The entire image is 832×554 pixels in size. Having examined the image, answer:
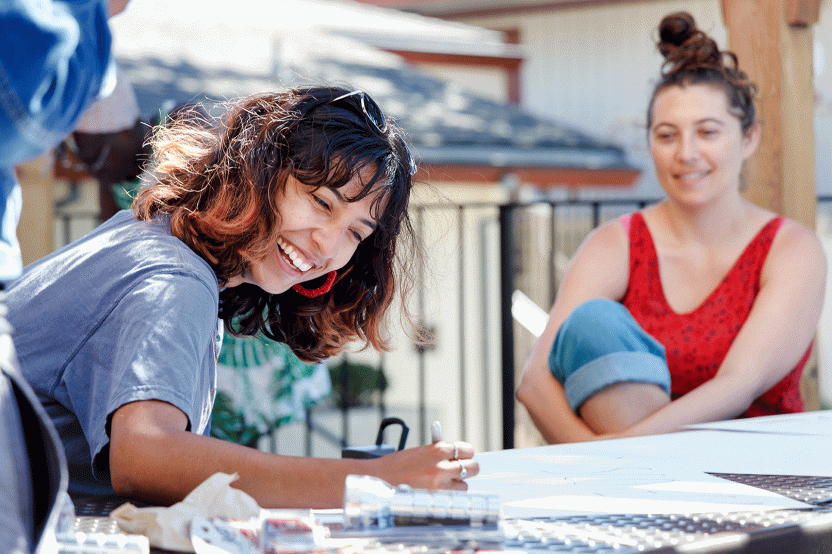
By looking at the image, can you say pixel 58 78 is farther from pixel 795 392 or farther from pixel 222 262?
pixel 795 392

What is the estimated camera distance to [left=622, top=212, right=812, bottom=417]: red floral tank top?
7.57 feet

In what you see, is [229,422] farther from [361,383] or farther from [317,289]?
[361,383]

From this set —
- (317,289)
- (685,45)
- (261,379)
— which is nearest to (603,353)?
(317,289)

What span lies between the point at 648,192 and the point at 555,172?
363 centimetres

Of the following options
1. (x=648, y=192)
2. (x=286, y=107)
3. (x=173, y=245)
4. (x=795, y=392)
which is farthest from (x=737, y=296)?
(x=648, y=192)

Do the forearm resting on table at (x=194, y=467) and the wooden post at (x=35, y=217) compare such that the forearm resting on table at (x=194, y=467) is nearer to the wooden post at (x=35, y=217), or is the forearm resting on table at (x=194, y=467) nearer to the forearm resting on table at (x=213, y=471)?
the forearm resting on table at (x=213, y=471)

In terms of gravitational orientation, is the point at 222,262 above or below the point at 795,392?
above

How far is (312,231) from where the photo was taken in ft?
4.85

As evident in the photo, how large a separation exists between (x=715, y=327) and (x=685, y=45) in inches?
31.5

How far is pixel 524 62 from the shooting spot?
13211 mm

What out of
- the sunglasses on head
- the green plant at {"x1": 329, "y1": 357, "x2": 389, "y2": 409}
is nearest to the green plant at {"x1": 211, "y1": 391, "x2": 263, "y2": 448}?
the sunglasses on head

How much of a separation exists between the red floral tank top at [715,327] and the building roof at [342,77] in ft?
11.3

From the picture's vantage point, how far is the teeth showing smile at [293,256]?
1511 millimetres

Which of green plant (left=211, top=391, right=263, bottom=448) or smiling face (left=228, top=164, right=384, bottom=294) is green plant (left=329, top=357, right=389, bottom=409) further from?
smiling face (left=228, top=164, right=384, bottom=294)
